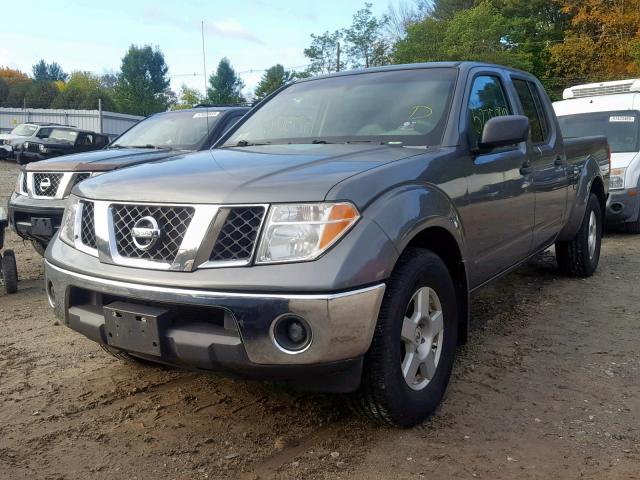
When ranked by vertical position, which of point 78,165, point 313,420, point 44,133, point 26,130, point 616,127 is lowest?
point 313,420

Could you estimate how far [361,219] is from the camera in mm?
2455

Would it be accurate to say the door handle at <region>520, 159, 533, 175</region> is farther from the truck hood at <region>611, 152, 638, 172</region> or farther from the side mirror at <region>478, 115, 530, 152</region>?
the truck hood at <region>611, 152, 638, 172</region>

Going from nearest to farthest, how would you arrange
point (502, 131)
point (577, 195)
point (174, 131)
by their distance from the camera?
point (502, 131)
point (577, 195)
point (174, 131)

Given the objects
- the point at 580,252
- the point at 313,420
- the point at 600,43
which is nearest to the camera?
the point at 313,420

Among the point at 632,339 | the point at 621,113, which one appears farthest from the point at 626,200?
the point at 632,339

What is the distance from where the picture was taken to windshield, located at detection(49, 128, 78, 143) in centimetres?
1972

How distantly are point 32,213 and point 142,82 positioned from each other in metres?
66.1

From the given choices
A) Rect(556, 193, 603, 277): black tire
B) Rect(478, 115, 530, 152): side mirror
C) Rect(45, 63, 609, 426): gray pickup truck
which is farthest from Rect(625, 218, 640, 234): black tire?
Rect(478, 115, 530, 152): side mirror

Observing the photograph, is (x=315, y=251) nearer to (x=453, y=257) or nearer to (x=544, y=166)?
(x=453, y=257)

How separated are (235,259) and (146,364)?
161 cm

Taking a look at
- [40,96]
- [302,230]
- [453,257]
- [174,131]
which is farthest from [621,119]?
[40,96]

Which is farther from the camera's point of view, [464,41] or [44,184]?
[464,41]

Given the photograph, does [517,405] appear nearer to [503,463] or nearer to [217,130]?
[503,463]

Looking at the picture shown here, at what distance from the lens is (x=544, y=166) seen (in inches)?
177
